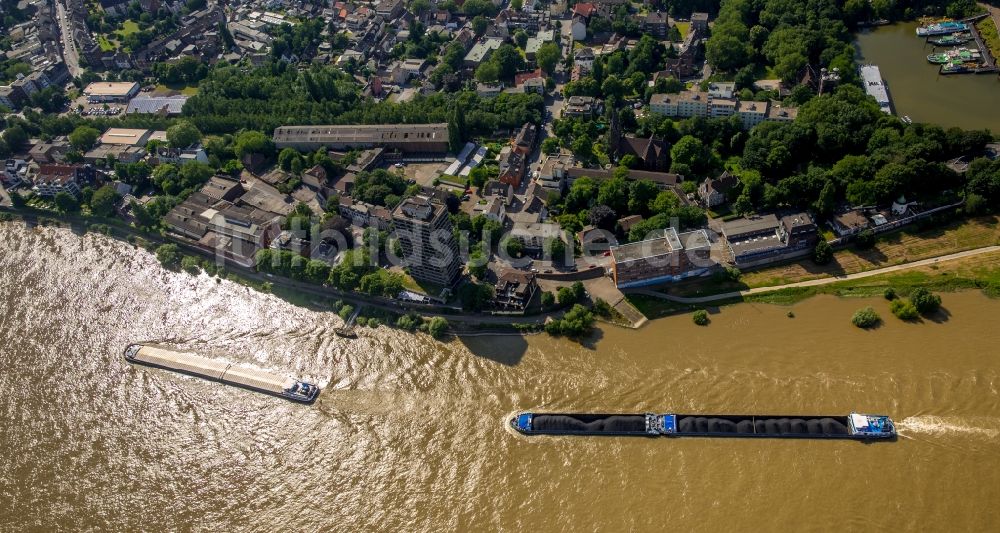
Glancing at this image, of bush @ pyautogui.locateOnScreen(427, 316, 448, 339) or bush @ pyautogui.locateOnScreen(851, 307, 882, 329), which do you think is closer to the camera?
bush @ pyautogui.locateOnScreen(851, 307, 882, 329)

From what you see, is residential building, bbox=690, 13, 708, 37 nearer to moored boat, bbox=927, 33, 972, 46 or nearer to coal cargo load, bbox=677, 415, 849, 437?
moored boat, bbox=927, 33, 972, 46

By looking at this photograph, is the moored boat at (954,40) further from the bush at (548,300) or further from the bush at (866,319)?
the bush at (548,300)

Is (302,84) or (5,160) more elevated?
(302,84)

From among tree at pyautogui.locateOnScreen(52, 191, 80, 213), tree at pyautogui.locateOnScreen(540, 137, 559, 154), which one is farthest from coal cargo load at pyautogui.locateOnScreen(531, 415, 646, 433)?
tree at pyautogui.locateOnScreen(52, 191, 80, 213)

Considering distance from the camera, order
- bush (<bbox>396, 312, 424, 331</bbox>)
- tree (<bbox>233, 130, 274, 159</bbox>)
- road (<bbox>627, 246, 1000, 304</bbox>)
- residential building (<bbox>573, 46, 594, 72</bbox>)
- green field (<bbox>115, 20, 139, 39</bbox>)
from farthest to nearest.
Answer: green field (<bbox>115, 20, 139, 39</bbox>) < residential building (<bbox>573, 46, 594, 72</bbox>) < tree (<bbox>233, 130, 274, 159</bbox>) < road (<bbox>627, 246, 1000, 304</bbox>) < bush (<bbox>396, 312, 424, 331</bbox>)

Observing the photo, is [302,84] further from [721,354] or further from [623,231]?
[721,354]

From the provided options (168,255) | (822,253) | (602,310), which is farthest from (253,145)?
(822,253)

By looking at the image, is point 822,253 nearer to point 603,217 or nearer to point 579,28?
point 603,217

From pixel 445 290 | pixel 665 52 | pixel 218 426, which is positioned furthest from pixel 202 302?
pixel 665 52
